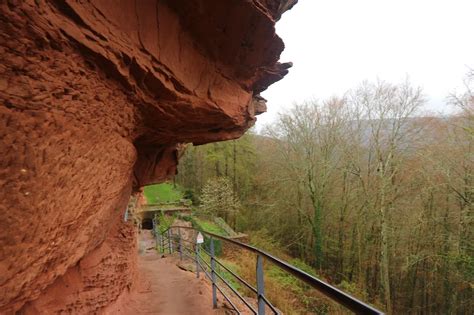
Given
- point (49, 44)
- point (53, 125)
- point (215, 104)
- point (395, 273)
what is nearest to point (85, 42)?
point (49, 44)

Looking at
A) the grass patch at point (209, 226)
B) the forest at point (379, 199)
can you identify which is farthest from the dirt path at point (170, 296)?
the grass patch at point (209, 226)

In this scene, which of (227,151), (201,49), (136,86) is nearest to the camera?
(136,86)

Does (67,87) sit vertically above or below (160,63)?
below

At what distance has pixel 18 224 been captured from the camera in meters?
2.08

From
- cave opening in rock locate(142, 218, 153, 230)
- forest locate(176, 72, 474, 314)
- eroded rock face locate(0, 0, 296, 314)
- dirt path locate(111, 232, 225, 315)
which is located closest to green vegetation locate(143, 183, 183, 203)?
cave opening in rock locate(142, 218, 153, 230)

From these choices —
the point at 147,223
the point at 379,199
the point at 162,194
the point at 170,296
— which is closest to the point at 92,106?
the point at 170,296

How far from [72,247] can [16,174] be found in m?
1.41

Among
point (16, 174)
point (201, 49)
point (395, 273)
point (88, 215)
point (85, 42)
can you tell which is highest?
point (201, 49)

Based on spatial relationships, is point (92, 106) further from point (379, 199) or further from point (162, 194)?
point (162, 194)

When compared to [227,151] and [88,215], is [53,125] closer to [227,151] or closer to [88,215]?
[88,215]

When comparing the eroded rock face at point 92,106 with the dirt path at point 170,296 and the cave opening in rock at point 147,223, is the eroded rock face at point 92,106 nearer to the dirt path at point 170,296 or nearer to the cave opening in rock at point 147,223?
the dirt path at point 170,296

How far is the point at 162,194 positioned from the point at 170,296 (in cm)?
2449

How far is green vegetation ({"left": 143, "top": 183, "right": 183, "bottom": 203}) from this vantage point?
27.8m

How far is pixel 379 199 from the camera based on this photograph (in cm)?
1658
